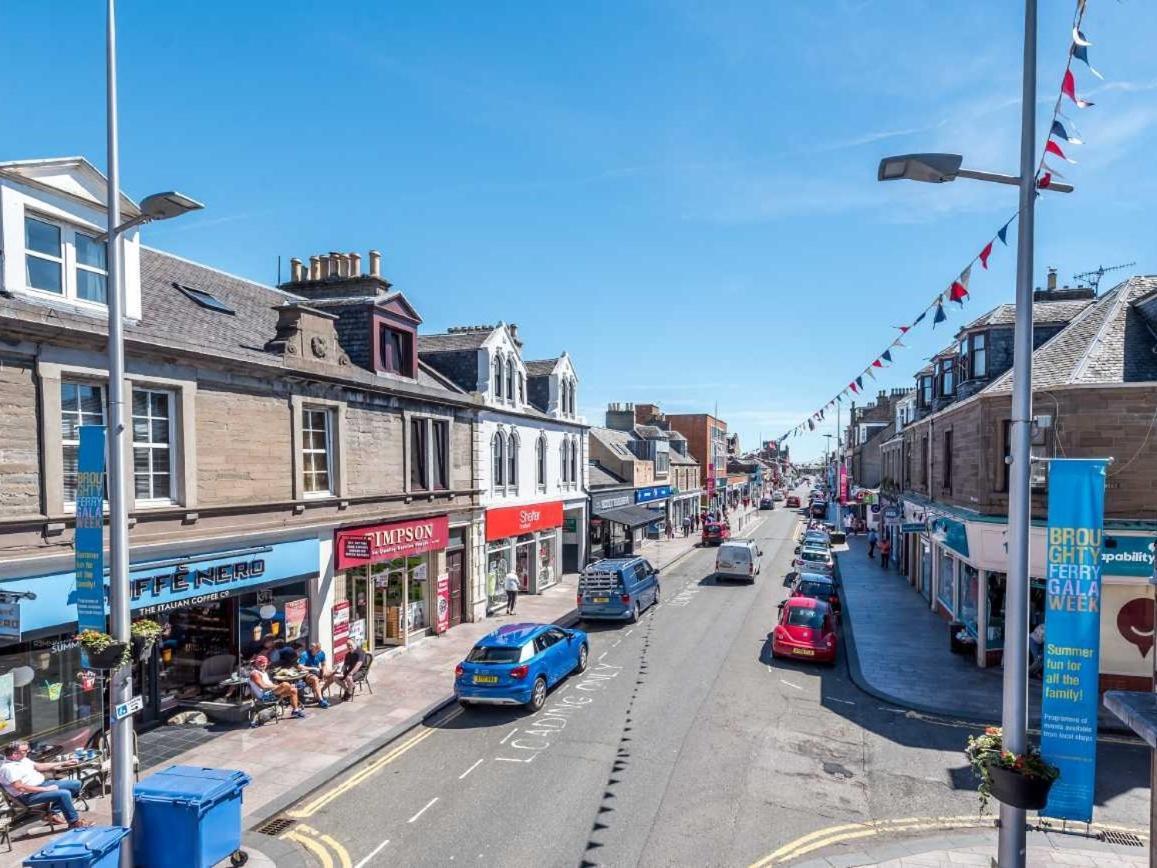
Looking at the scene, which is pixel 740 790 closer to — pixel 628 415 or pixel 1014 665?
pixel 1014 665

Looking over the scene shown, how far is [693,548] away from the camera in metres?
45.6

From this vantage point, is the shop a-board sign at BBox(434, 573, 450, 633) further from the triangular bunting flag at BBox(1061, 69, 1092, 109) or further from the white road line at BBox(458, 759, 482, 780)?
the triangular bunting flag at BBox(1061, 69, 1092, 109)

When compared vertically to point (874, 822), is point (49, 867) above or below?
above

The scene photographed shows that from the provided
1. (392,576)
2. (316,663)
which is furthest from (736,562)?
(316,663)

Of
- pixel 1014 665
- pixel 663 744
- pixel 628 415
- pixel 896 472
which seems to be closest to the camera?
pixel 1014 665

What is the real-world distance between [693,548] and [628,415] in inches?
512

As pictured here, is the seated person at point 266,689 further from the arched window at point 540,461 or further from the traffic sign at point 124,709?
the arched window at point 540,461

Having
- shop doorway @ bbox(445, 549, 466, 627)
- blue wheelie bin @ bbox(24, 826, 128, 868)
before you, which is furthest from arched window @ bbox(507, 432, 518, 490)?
blue wheelie bin @ bbox(24, 826, 128, 868)

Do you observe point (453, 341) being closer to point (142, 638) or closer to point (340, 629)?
point (340, 629)

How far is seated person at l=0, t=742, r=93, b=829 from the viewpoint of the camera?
961 cm

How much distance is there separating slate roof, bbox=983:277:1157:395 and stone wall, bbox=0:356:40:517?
2043cm

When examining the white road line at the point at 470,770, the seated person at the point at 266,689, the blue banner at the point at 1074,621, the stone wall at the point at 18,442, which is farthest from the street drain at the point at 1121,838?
the stone wall at the point at 18,442

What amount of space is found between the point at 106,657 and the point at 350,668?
25.5 ft

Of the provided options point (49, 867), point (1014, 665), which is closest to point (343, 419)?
point (49, 867)
